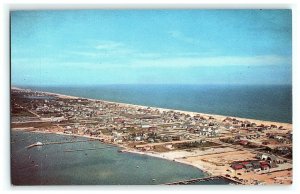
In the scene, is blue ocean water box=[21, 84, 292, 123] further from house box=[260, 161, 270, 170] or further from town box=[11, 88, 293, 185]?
house box=[260, 161, 270, 170]

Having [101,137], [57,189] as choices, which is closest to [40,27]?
[101,137]

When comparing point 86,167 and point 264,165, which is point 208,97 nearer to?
point 264,165

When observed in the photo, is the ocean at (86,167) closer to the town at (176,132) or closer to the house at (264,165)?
the town at (176,132)

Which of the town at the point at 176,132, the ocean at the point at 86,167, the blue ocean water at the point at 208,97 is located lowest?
the ocean at the point at 86,167

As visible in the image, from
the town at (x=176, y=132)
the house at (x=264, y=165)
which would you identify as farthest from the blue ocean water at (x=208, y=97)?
the house at (x=264, y=165)

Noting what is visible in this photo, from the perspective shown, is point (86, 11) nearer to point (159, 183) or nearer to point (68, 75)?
point (68, 75)
